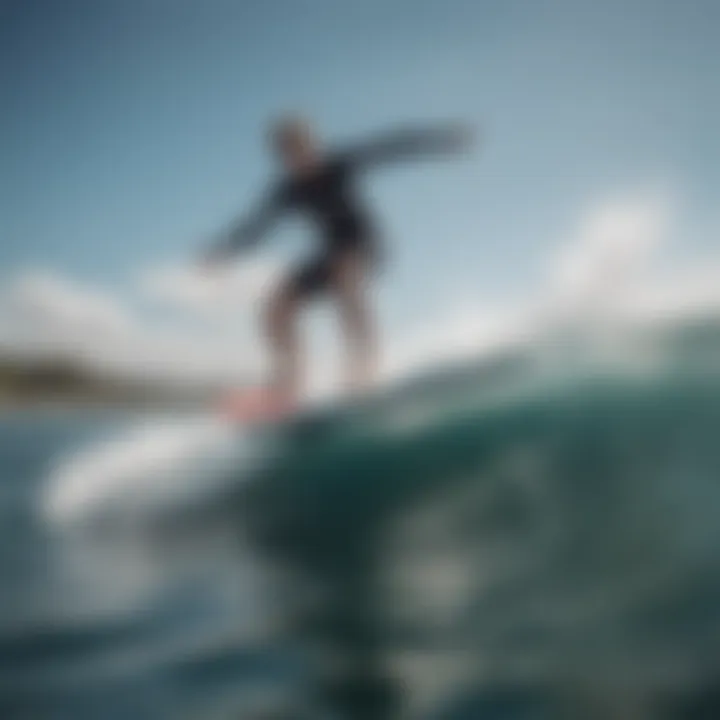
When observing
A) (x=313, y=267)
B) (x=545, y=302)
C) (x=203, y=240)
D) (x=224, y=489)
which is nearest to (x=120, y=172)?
(x=203, y=240)

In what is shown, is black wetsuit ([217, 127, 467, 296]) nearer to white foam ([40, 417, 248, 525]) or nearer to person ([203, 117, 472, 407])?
person ([203, 117, 472, 407])

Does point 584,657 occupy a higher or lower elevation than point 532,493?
lower

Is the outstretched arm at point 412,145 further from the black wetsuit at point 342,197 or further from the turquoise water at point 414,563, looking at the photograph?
the turquoise water at point 414,563

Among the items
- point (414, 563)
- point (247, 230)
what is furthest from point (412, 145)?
point (414, 563)

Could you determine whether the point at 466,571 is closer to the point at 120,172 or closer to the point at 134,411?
the point at 134,411

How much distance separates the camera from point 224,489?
117cm

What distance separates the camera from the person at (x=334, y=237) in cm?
116

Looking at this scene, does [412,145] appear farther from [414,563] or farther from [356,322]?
[414,563]

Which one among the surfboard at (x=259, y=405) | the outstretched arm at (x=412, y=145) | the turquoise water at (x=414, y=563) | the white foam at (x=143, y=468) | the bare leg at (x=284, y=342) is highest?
the outstretched arm at (x=412, y=145)

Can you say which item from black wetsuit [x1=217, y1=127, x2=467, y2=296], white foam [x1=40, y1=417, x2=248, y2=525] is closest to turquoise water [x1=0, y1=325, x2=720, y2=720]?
white foam [x1=40, y1=417, x2=248, y2=525]

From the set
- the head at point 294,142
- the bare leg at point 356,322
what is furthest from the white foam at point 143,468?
the head at point 294,142

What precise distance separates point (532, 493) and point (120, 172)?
627 millimetres

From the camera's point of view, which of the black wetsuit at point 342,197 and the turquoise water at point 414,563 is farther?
the black wetsuit at point 342,197

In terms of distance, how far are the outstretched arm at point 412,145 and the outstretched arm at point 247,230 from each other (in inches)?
4.1
